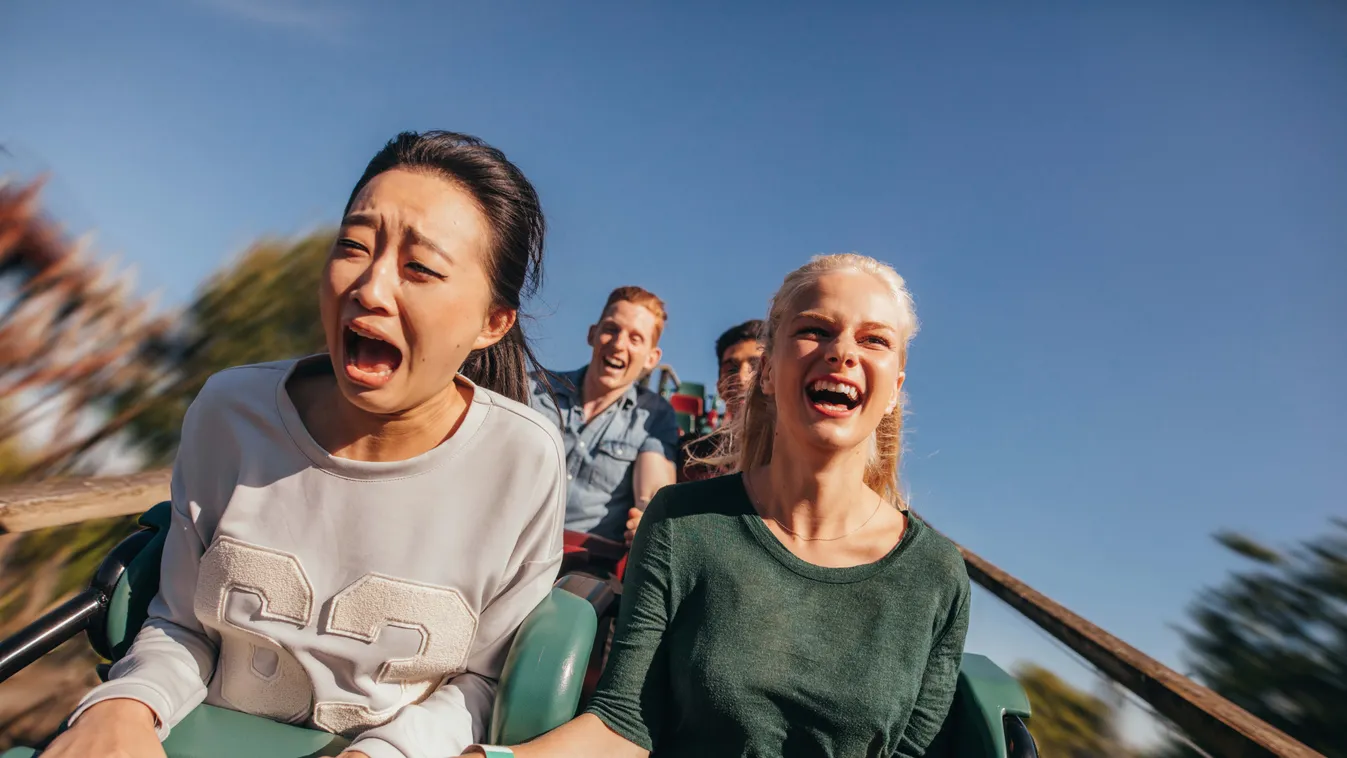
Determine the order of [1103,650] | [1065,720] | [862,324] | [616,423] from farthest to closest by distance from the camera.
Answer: [616,423] < [1065,720] < [1103,650] < [862,324]

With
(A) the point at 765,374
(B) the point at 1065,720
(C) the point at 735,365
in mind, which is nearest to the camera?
(A) the point at 765,374

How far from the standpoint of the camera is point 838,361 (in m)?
1.36

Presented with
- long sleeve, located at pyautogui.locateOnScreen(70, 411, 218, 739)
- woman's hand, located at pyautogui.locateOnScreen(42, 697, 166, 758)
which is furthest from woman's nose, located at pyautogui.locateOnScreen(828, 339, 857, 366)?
woman's hand, located at pyautogui.locateOnScreen(42, 697, 166, 758)

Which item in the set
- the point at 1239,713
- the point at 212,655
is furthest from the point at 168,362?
the point at 1239,713

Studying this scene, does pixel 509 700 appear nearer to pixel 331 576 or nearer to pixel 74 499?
pixel 331 576

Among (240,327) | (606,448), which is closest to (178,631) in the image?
(606,448)

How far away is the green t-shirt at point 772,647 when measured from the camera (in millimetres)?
1255

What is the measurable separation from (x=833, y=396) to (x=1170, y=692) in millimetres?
1129

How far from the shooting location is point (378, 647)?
43.8 inches

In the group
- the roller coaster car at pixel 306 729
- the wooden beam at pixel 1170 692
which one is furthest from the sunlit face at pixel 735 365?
the roller coaster car at pixel 306 729

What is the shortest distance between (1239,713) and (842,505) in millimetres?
985

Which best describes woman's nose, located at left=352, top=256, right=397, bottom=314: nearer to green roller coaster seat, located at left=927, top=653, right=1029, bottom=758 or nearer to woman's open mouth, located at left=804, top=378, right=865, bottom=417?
woman's open mouth, located at left=804, top=378, right=865, bottom=417

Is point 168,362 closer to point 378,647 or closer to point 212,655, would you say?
point 212,655

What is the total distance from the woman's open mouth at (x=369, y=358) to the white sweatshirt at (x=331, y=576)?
0.46ft
